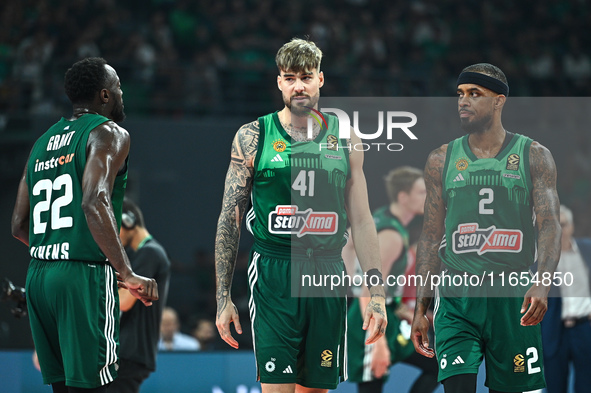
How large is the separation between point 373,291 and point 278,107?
846cm

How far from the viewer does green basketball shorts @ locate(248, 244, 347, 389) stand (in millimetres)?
4449

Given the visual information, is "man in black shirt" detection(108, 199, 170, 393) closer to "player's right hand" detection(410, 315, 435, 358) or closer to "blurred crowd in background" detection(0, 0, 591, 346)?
"player's right hand" detection(410, 315, 435, 358)

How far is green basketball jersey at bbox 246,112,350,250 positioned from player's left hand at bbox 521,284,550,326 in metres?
1.15

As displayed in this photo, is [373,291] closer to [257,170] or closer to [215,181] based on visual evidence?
[257,170]

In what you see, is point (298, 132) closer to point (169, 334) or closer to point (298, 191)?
point (298, 191)

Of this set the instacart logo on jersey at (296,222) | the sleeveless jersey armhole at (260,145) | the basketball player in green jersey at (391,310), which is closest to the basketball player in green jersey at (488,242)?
the instacart logo on jersey at (296,222)

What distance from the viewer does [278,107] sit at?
42.1 ft

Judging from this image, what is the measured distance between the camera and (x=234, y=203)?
15.4 feet

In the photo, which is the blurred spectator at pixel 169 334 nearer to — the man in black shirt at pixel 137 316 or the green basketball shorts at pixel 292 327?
the man in black shirt at pixel 137 316

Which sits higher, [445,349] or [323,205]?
[323,205]

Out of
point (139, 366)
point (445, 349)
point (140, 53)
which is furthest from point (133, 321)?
point (140, 53)

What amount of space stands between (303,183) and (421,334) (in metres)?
1.20

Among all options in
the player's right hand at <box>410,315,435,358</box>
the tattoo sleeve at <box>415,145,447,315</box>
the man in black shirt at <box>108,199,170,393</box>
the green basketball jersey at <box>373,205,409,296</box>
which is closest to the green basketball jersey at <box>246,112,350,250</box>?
the tattoo sleeve at <box>415,145,447,315</box>

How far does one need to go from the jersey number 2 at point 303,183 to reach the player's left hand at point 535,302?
142cm
